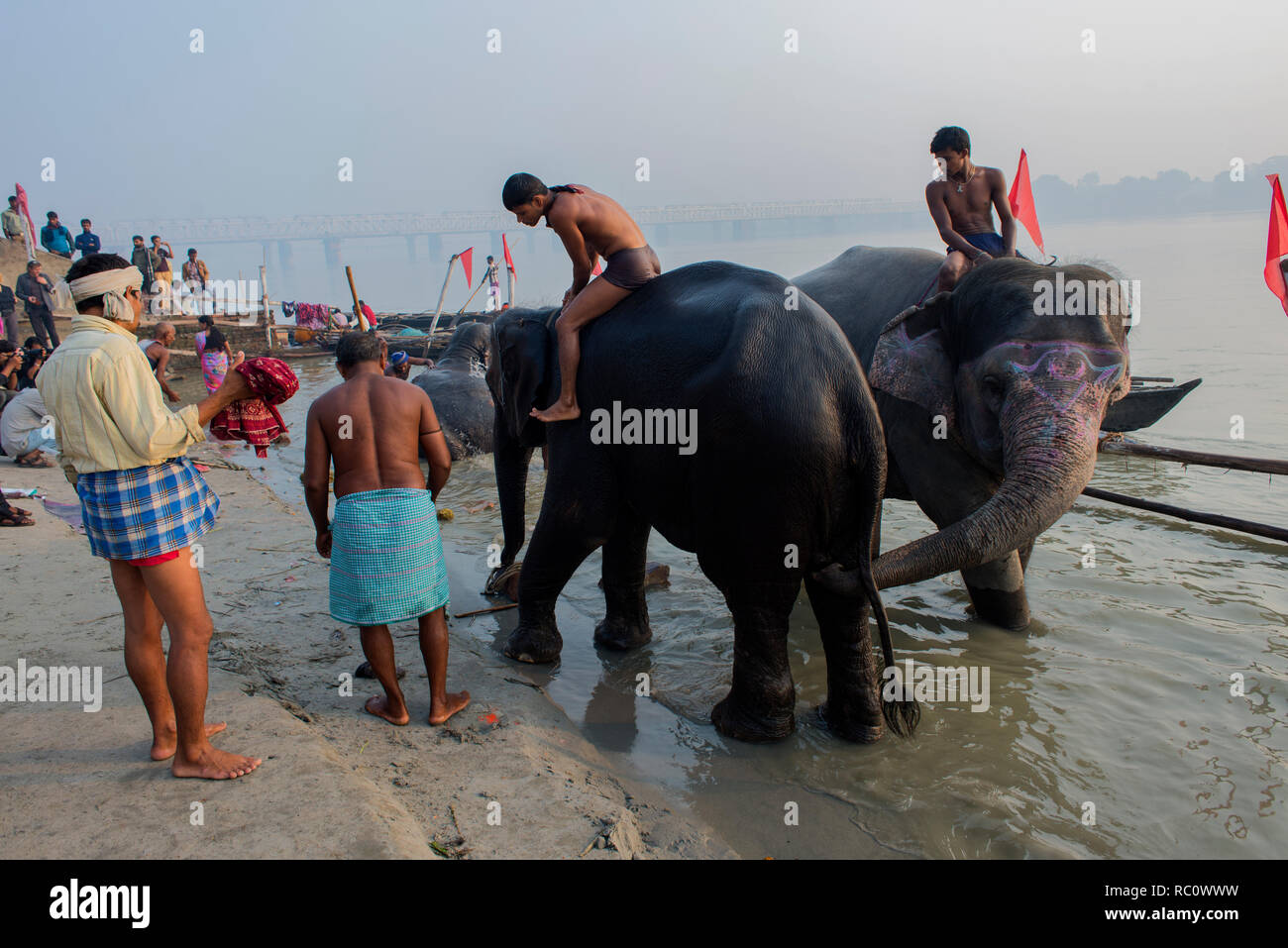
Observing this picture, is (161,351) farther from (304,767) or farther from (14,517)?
(304,767)

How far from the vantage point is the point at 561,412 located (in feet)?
16.2

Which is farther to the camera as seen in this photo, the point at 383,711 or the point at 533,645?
the point at 533,645

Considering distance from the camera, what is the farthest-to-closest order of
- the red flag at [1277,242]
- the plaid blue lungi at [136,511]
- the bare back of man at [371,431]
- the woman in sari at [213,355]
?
the woman in sari at [213,355] < the red flag at [1277,242] < the bare back of man at [371,431] < the plaid blue lungi at [136,511]

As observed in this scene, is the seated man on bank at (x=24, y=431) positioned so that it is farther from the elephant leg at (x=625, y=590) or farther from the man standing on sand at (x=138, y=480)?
the man standing on sand at (x=138, y=480)

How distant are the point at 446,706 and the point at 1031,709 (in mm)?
3199

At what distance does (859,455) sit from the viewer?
4.02m

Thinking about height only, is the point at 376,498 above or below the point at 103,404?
below

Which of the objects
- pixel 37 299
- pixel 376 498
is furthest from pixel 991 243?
pixel 37 299

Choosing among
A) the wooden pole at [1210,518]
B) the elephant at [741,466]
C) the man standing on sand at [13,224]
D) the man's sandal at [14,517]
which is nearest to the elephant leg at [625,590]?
the elephant at [741,466]

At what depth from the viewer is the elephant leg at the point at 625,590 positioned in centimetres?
553

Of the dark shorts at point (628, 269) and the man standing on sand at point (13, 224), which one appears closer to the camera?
the dark shorts at point (628, 269)

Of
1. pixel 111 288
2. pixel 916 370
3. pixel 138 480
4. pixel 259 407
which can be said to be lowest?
pixel 138 480

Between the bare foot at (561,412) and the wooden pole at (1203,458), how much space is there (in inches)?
196
